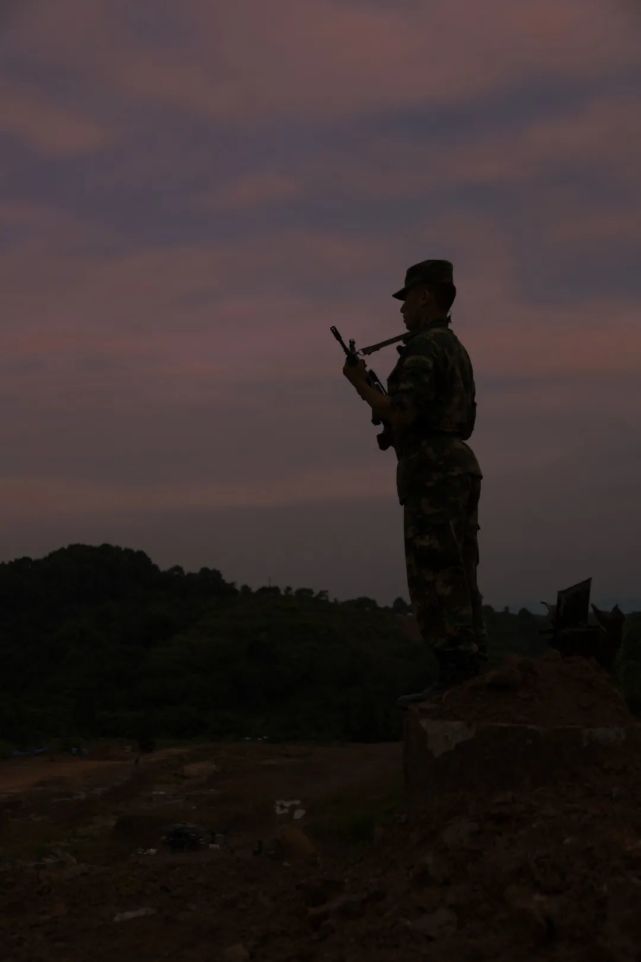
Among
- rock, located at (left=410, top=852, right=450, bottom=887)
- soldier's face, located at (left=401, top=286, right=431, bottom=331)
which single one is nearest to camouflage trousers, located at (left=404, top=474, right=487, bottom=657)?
soldier's face, located at (left=401, top=286, right=431, bottom=331)

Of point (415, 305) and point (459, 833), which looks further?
point (415, 305)

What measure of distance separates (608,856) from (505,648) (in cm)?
2499

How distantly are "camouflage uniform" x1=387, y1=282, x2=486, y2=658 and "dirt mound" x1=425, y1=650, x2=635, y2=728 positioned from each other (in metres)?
0.26

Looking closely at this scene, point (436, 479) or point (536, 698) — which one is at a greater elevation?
point (436, 479)

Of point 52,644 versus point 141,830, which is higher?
point 52,644

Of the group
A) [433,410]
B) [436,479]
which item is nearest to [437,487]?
[436,479]

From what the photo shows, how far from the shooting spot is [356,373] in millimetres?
5777

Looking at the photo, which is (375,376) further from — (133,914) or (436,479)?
(133,914)

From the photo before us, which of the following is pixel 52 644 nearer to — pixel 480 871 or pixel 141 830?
pixel 141 830

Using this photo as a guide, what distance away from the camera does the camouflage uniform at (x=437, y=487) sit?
18.4 ft

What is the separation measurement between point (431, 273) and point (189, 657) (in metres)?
21.3

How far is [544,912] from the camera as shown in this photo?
370 centimetres

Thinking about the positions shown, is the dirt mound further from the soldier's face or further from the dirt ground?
the soldier's face

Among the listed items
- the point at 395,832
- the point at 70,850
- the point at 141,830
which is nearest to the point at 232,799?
the point at 141,830
